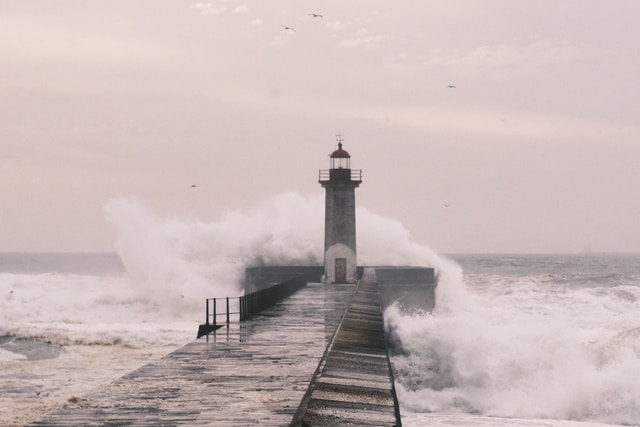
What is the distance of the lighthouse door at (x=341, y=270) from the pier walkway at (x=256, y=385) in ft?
53.0

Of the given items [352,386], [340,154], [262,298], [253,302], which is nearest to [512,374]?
[262,298]

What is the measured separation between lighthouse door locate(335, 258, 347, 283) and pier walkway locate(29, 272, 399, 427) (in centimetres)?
1615

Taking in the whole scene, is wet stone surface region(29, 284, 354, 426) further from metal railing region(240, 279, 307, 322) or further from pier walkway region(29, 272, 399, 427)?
metal railing region(240, 279, 307, 322)

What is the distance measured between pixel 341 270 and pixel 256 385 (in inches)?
895

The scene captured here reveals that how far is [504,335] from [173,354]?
48.2ft

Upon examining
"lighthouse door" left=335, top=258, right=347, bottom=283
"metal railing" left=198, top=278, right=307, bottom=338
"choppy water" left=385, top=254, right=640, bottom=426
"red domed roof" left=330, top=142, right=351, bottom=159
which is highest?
"red domed roof" left=330, top=142, right=351, bottom=159

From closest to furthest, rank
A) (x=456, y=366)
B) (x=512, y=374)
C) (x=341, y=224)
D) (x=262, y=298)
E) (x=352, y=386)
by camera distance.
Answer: (x=352, y=386) < (x=262, y=298) < (x=512, y=374) < (x=456, y=366) < (x=341, y=224)

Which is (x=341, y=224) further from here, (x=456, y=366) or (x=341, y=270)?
(x=456, y=366)

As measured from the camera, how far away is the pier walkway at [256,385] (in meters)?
7.58

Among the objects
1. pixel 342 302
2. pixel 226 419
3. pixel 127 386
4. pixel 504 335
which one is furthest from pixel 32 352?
pixel 226 419

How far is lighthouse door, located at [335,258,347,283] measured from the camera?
3189 cm

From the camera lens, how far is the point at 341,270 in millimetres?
31938

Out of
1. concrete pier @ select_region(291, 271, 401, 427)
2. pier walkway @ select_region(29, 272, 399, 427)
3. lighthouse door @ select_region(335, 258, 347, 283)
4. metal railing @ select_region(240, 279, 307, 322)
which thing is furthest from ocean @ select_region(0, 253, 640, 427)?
concrete pier @ select_region(291, 271, 401, 427)

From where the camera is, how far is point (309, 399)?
8.40 metres
